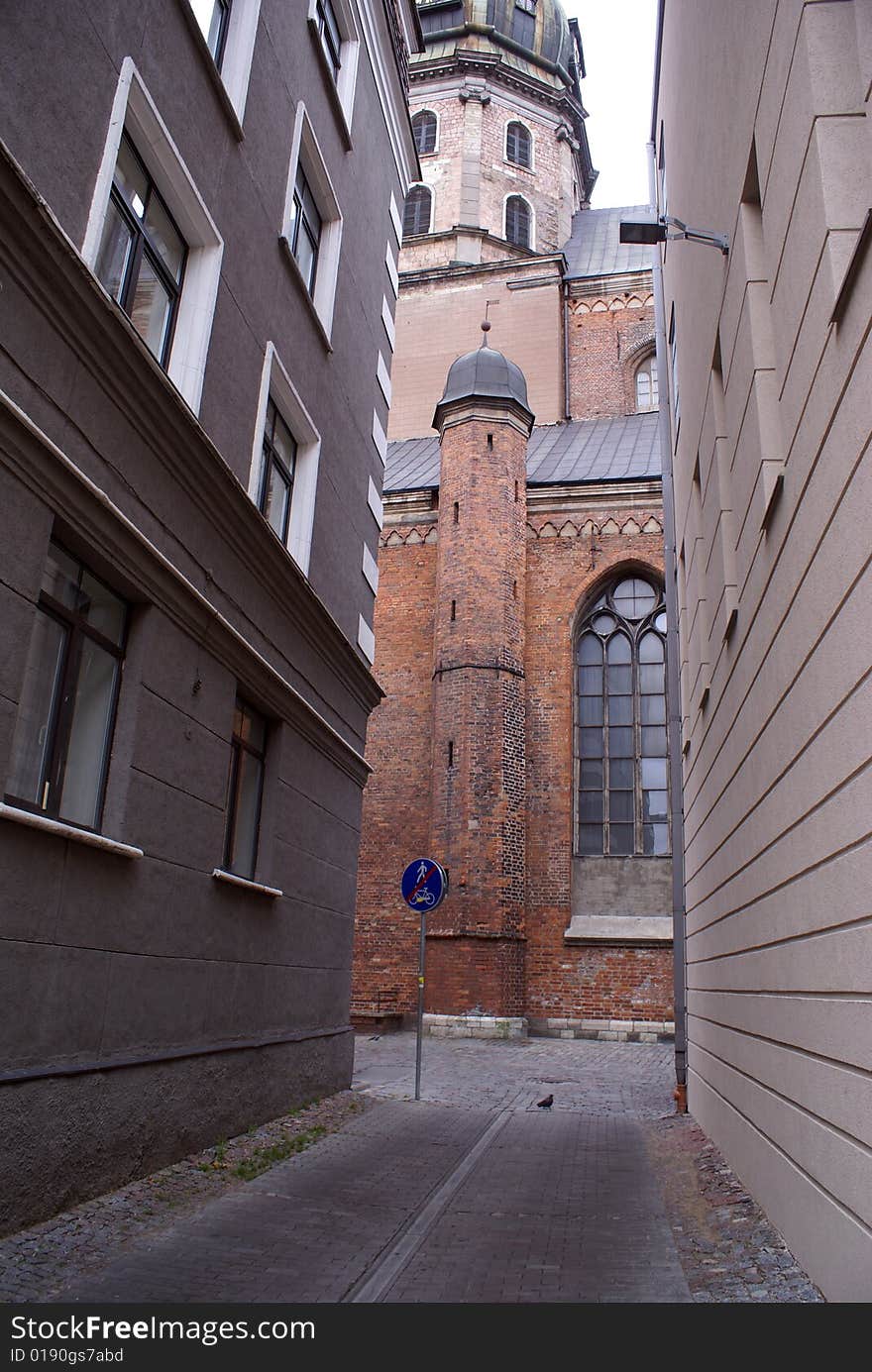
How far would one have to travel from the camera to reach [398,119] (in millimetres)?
13688

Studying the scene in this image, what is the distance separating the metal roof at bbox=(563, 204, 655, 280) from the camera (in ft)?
110

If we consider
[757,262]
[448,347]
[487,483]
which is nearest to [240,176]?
[757,262]

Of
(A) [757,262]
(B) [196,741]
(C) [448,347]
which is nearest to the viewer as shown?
(A) [757,262]

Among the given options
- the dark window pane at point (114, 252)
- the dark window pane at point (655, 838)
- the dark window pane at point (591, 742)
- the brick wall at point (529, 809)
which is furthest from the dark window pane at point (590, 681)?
the dark window pane at point (114, 252)

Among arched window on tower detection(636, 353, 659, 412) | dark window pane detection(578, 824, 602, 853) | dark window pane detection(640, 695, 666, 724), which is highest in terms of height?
arched window on tower detection(636, 353, 659, 412)

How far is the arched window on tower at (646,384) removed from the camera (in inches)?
1197

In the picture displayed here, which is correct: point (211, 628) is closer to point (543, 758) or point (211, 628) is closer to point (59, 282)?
point (59, 282)

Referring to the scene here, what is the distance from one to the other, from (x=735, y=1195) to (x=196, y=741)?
4644 mm

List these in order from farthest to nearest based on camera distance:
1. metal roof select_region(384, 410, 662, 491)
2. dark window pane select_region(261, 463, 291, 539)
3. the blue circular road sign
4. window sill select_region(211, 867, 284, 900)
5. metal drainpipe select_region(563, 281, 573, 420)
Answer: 1. metal drainpipe select_region(563, 281, 573, 420)
2. metal roof select_region(384, 410, 662, 491)
3. the blue circular road sign
4. dark window pane select_region(261, 463, 291, 539)
5. window sill select_region(211, 867, 284, 900)


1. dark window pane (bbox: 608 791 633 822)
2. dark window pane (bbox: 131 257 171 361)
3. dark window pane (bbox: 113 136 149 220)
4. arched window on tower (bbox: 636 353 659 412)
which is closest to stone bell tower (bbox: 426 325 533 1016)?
dark window pane (bbox: 608 791 633 822)

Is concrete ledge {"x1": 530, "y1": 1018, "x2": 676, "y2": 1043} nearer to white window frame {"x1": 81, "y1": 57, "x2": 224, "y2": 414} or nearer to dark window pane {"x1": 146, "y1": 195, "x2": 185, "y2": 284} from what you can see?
white window frame {"x1": 81, "y1": 57, "x2": 224, "y2": 414}

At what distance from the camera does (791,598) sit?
4.85m

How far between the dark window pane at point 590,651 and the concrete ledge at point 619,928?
5.62 m

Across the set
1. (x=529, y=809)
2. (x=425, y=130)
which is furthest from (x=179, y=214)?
(x=425, y=130)
